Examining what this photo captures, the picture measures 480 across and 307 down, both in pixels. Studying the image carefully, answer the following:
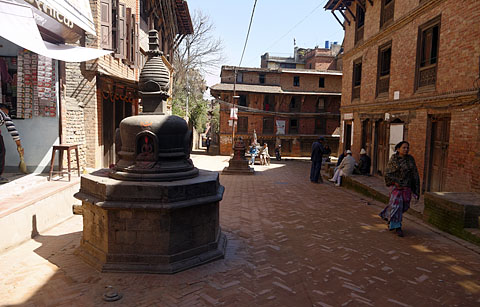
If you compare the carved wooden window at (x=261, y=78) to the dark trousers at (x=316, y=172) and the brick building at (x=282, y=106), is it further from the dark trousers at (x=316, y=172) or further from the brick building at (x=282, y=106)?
the dark trousers at (x=316, y=172)

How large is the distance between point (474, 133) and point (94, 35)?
10.7m

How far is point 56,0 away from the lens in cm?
765

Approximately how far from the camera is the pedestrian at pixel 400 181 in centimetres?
621

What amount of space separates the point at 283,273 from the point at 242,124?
1083 inches

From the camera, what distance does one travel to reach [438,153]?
956 cm

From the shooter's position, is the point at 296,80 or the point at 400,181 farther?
the point at 296,80

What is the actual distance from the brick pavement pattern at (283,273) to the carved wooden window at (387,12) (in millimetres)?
9113

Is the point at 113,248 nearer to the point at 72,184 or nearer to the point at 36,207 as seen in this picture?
the point at 36,207

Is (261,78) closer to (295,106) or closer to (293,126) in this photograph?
(295,106)

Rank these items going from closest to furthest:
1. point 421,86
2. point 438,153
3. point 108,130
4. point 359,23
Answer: point 438,153
point 421,86
point 108,130
point 359,23

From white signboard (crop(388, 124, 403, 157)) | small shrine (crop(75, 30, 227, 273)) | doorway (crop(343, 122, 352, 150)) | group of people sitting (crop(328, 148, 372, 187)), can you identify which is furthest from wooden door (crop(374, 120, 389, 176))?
small shrine (crop(75, 30, 227, 273))

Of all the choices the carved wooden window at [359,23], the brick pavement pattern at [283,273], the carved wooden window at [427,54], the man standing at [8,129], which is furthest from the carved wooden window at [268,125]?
the brick pavement pattern at [283,273]

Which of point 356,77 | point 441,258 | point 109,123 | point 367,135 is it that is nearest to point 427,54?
point 367,135

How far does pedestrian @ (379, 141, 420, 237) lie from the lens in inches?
245
